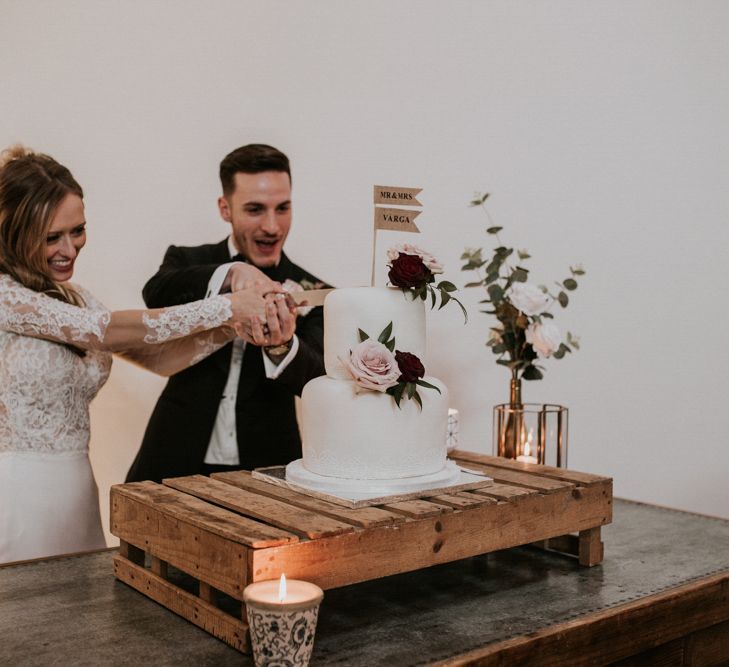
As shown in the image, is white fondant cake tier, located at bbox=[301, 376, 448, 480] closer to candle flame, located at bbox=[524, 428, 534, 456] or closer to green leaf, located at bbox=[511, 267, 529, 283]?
candle flame, located at bbox=[524, 428, 534, 456]

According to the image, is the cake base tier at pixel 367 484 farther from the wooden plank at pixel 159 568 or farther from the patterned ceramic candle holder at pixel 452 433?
the patterned ceramic candle holder at pixel 452 433

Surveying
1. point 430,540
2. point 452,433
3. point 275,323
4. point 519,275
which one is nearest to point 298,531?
point 430,540

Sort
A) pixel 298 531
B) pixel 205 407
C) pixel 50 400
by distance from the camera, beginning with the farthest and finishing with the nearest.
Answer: pixel 205 407 < pixel 50 400 < pixel 298 531

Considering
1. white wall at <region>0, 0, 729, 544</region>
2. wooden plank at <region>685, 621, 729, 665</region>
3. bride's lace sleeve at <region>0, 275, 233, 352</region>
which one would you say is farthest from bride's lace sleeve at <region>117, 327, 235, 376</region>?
wooden plank at <region>685, 621, 729, 665</region>

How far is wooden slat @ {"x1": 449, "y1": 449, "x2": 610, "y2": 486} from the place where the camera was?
68.9 inches

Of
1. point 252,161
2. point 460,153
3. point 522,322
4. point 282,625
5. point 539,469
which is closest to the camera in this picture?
point 282,625

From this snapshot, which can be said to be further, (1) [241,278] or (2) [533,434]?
(1) [241,278]

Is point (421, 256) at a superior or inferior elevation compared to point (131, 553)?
superior

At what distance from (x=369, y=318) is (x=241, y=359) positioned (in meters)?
1.10

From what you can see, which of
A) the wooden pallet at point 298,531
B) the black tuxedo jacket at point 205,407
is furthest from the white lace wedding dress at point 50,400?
the wooden pallet at point 298,531

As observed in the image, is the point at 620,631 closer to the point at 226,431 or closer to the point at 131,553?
the point at 131,553

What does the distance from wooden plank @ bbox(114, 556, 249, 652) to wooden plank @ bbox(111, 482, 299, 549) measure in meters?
0.13

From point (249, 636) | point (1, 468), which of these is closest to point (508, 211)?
point (1, 468)

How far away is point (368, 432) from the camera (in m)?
1.54
